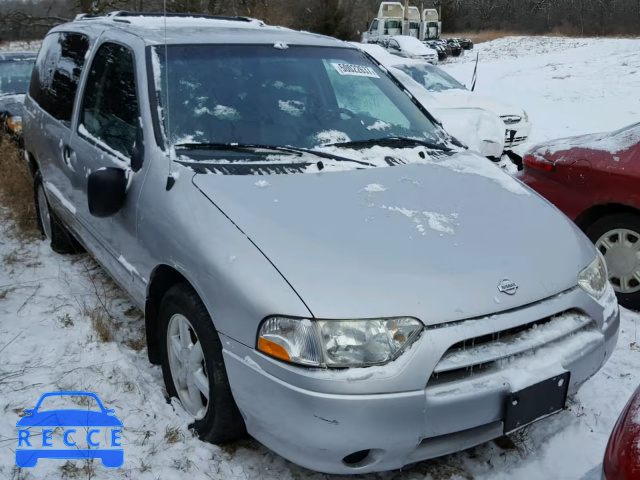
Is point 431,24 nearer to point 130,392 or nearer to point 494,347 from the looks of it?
point 130,392

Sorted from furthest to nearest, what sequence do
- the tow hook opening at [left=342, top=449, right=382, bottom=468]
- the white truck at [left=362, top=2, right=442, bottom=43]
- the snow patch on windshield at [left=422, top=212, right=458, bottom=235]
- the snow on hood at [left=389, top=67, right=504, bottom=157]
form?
the white truck at [left=362, top=2, right=442, bottom=43] → the snow on hood at [left=389, top=67, right=504, bottom=157] → the snow patch on windshield at [left=422, top=212, right=458, bottom=235] → the tow hook opening at [left=342, top=449, right=382, bottom=468]

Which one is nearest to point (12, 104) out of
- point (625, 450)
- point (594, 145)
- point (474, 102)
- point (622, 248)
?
point (474, 102)

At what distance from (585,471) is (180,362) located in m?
1.80

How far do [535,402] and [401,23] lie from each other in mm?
40191

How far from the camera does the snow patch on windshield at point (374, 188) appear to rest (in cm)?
274

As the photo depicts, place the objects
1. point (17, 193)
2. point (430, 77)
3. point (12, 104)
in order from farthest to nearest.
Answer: point (430, 77) < point (12, 104) < point (17, 193)

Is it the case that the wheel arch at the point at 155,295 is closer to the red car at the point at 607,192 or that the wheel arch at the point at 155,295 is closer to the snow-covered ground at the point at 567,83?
the red car at the point at 607,192

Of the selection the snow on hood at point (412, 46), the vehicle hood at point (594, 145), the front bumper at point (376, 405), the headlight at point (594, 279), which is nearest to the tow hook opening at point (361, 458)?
the front bumper at point (376, 405)

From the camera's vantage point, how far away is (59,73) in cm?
428

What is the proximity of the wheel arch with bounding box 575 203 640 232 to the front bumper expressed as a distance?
2332mm

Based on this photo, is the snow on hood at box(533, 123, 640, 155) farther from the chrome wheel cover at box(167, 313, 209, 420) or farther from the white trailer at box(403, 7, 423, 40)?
the white trailer at box(403, 7, 423, 40)

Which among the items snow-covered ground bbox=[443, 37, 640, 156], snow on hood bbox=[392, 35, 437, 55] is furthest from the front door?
snow on hood bbox=[392, 35, 437, 55]

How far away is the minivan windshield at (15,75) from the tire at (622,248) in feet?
26.2

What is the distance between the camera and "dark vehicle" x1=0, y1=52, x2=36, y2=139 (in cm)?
770
